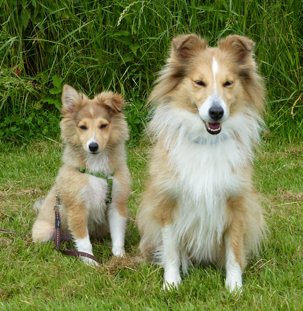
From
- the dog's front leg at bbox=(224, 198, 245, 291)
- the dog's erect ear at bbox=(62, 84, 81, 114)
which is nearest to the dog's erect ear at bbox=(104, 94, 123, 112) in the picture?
the dog's erect ear at bbox=(62, 84, 81, 114)

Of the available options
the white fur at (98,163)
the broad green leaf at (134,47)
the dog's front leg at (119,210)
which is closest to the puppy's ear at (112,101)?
the white fur at (98,163)

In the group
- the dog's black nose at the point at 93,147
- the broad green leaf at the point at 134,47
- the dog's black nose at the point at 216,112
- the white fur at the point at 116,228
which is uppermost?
the dog's black nose at the point at 216,112

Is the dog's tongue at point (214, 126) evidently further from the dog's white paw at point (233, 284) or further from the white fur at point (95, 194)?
the white fur at point (95, 194)

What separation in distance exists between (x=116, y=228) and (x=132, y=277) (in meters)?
0.58

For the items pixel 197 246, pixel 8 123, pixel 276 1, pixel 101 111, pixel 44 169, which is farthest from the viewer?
pixel 8 123

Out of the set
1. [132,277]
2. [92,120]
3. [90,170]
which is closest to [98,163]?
[90,170]

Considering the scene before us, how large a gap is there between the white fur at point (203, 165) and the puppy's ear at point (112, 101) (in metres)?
0.60

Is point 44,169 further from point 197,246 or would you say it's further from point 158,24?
point 197,246

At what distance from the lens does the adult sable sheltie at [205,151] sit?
→ 2.97 meters

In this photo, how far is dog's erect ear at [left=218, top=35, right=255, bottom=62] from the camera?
3012mm

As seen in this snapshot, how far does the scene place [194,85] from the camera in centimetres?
294

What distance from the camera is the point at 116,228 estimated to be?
3719 mm

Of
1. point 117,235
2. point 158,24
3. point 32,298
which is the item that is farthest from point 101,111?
point 158,24

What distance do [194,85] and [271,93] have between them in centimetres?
359
